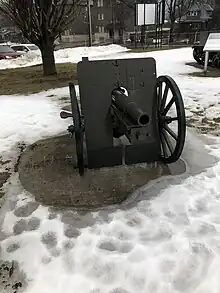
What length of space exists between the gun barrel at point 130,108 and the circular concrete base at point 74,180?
793mm

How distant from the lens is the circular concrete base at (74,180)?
346 centimetres

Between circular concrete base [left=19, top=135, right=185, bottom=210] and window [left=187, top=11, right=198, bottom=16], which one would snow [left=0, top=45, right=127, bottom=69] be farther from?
window [left=187, top=11, right=198, bottom=16]

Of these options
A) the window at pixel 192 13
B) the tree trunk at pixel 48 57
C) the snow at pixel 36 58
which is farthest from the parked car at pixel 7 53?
the window at pixel 192 13

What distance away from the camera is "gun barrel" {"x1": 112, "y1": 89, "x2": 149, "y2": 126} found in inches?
116

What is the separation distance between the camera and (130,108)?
3.12 metres

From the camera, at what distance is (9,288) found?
94.3 inches

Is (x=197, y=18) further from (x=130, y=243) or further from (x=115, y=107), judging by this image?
(x=130, y=243)

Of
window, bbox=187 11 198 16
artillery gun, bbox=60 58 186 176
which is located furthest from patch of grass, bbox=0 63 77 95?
window, bbox=187 11 198 16

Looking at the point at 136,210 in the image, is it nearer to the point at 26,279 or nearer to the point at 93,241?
the point at 93,241

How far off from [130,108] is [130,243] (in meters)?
1.14

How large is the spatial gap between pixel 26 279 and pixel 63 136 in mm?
2960

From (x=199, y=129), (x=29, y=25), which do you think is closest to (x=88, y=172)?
(x=199, y=129)

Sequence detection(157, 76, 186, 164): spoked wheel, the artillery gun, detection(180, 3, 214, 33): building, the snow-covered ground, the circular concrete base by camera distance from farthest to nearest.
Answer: detection(180, 3, 214, 33): building → the artillery gun → detection(157, 76, 186, 164): spoked wheel → the circular concrete base → the snow-covered ground

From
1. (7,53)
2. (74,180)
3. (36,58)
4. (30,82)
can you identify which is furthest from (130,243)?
(36,58)
